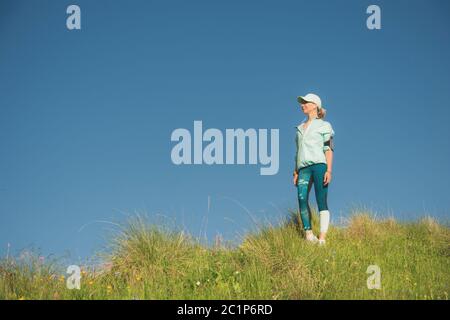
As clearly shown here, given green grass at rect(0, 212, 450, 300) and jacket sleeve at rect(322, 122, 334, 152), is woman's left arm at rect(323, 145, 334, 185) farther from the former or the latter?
green grass at rect(0, 212, 450, 300)

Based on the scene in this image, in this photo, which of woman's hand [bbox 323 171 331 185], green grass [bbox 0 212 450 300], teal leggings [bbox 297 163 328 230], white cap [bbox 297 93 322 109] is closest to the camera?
green grass [bbox 0 212 450 300]

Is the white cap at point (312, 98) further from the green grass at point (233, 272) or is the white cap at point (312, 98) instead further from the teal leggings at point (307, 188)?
the green grass at point (233, 272)

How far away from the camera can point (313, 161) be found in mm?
8734

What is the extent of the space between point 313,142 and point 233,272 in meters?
3.10

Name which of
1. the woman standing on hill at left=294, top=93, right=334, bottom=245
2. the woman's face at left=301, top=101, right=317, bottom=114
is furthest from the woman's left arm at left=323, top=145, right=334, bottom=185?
the woman's face at left=301, top=101, right=317, bottom=114

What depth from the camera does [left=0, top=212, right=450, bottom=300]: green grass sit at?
6.23 m

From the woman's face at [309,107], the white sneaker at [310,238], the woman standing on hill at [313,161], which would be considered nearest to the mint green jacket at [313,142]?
the woman standing on hill at [313,161]

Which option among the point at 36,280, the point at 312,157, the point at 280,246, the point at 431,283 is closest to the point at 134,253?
the point at 36,280

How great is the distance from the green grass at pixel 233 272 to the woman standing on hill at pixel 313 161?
1.50 ft

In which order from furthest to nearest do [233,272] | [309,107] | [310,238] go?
[309,107] < [310,238] < [233,272]

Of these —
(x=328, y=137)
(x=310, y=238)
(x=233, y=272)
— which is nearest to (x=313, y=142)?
(x=328, y=137)

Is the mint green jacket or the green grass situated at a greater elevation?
the mint green jacket

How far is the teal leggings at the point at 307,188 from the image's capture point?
341 inches

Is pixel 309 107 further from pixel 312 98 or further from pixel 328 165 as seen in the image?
pixel 328 165
